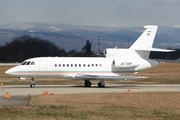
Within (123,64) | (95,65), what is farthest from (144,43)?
Result: (95,65)

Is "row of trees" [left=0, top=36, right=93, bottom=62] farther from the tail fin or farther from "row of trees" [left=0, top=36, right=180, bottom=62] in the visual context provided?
the tail fin

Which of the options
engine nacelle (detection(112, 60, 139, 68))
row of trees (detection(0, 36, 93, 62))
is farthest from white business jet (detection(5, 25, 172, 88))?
row of trees (detection(0, 36, 93, 62))

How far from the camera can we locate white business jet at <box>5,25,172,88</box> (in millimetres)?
40438

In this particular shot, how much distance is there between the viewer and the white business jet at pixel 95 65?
133 ft

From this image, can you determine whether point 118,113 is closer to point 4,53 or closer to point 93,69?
point 93,69

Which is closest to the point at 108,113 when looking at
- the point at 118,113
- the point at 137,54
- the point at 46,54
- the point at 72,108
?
the point at 118,113

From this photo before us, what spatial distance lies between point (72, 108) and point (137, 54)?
20988 mm

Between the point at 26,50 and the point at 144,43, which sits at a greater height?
the point at 26,50

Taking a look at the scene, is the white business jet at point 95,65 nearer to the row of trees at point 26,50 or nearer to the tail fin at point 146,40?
the tail fin at point 146,40

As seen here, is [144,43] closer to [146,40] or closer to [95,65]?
[146,40]

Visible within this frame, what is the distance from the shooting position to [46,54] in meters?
143

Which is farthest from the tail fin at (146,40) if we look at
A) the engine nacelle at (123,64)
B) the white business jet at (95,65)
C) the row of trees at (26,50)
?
the row of trees at (26,50)

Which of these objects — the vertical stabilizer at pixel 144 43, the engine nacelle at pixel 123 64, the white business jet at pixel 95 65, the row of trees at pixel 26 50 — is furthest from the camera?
the row of trees at pixel 26 50

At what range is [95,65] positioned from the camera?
137 ft
